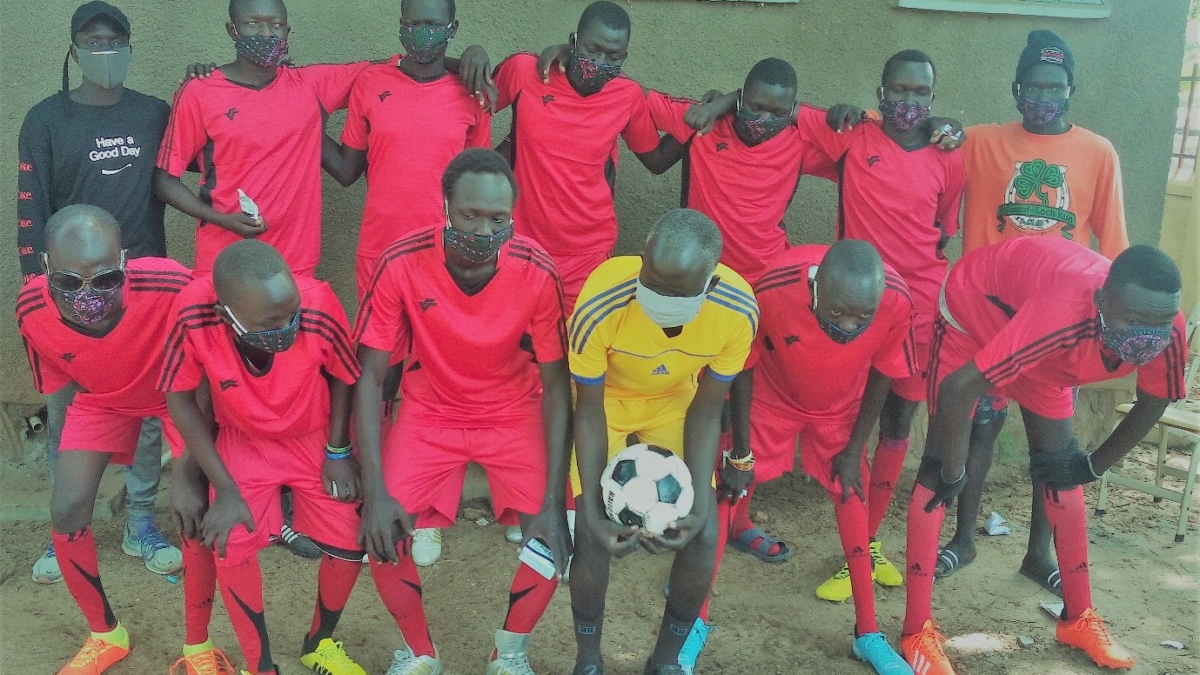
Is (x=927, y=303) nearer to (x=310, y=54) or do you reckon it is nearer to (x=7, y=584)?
(x=310, y=54)

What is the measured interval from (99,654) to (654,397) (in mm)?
2343

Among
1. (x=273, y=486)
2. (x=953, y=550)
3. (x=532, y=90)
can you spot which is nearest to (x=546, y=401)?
(x=273, y=486)

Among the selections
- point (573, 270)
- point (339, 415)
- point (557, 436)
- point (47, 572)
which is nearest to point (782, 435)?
point (557, 436)

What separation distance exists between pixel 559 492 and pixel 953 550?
2.31 meters

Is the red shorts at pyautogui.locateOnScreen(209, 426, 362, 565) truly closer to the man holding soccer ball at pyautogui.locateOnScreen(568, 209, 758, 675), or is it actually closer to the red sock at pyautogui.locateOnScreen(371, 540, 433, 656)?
the red sock at pyautogui.locateOnScreen(371, 540, 433, 656)

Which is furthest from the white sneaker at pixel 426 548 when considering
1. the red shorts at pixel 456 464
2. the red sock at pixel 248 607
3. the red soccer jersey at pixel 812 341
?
the red soccer jersey at pixel 812 341

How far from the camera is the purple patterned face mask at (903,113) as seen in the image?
173 inches

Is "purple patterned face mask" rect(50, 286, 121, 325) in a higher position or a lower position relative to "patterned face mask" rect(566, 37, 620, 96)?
lower

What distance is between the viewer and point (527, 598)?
3.58 meters

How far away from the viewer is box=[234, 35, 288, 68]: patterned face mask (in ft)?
13.6

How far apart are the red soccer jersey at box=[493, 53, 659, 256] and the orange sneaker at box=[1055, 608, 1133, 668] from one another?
261cm

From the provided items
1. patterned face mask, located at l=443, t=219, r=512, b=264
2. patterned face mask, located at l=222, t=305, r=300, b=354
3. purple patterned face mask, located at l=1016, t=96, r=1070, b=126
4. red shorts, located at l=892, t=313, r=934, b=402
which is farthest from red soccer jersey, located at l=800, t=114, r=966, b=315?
patterned face mask, located at l=222, t=305, r=300, b=354

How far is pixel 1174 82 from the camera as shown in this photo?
5.61 metres

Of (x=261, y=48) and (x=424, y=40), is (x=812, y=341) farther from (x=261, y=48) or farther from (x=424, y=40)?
(x=261, y=48)
